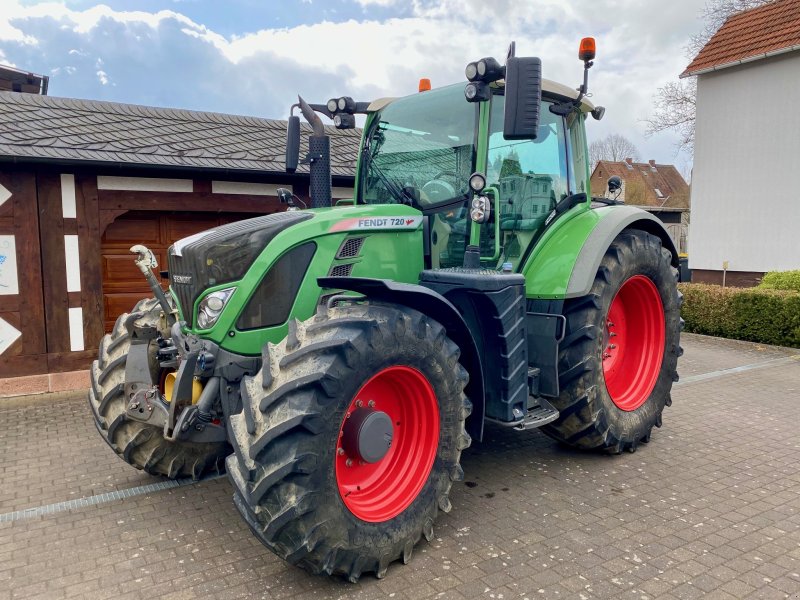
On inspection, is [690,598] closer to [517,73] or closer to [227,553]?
[227,553]

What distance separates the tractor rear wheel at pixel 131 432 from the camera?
3732 millimetres

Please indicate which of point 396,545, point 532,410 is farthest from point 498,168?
point 396,545

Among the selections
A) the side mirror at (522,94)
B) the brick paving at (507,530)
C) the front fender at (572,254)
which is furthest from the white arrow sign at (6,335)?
the side mirror at (522,94)

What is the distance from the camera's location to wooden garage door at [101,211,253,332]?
7391 millimetres

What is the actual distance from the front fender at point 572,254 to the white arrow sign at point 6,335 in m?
5.75

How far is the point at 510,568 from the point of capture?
3027 mm

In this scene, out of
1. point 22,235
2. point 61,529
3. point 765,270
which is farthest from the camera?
point 765,270

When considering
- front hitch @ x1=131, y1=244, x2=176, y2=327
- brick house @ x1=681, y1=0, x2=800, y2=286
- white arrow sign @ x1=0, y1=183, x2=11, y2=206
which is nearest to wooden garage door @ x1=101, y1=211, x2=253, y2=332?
white arrow sign @ x1=0, y1=183, x2=11, y2=206

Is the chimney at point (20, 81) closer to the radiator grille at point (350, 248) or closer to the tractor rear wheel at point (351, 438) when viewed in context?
the radiator grille at point (350, 248)

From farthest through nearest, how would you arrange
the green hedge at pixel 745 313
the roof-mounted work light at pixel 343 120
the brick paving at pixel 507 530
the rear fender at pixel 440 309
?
the green hedge at pixel 745 313
the roof-mounted work light at pixel 343 120
the rear fender at pixel 440 309
the brick paving at pixel 507 530

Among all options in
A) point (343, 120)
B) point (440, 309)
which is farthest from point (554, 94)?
point (440, 309)

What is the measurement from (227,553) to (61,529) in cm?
111

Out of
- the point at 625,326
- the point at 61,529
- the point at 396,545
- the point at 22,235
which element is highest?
the point at 22,235

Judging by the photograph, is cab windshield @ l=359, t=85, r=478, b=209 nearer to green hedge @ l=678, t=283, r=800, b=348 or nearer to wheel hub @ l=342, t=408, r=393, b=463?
wheel hub @ l=342, t=408, r=393, b=463
